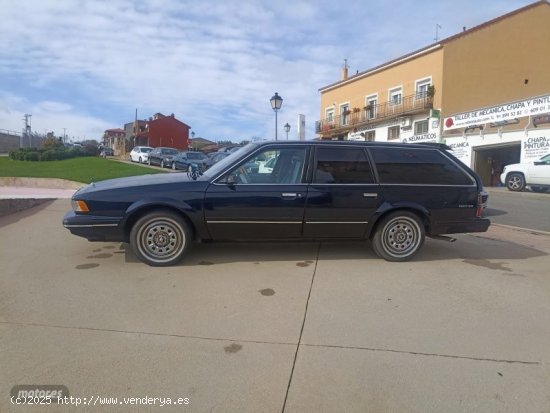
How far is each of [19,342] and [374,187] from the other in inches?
162

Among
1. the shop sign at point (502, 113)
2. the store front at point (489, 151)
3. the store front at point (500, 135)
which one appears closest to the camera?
the shop sign at point (502, 113)

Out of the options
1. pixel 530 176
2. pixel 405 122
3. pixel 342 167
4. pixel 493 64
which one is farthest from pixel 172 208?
pixel 493 64

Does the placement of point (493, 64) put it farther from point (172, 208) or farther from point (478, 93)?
point (172, 208)

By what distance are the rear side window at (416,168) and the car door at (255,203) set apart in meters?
1.08

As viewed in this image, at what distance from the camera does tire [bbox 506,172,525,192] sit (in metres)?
17.5

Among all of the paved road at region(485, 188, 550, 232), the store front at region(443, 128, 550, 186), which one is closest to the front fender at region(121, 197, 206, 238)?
the paved road at region(485, 188, 550, 232)

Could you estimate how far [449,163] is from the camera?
5.72 m

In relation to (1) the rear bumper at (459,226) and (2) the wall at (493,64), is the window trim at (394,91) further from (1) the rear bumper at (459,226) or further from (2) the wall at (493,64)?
(1) the rear bumper at (459,226)

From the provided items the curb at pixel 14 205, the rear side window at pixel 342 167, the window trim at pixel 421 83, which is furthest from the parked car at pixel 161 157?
the rear side window at pixel 342 167

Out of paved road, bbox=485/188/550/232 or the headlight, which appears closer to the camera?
the headlight

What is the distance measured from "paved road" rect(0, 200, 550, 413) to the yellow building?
1973 centimetres

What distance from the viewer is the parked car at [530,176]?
16.7 m

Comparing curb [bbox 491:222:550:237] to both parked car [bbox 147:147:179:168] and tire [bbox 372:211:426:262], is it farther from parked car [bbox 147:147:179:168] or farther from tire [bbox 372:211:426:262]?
parked car [bbox 147:147:179:168]

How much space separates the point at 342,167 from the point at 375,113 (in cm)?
3325
